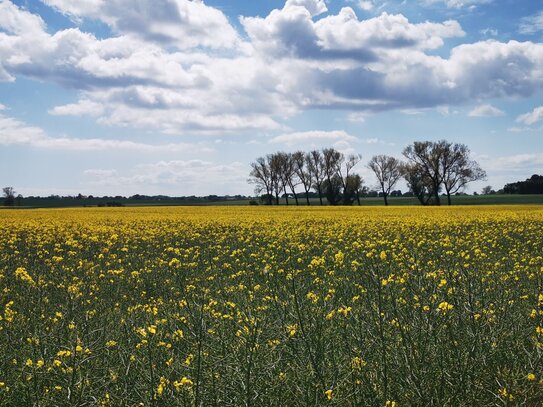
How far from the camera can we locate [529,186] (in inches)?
4134

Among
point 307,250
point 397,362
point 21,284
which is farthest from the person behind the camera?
point 307,250

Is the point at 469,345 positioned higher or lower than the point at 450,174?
lower

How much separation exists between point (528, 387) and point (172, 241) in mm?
13254

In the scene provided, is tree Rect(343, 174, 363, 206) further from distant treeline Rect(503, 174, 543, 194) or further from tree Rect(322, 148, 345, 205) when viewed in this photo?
distant treeline Rect(503, 174, 543, 194)

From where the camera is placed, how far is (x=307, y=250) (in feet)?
41.8

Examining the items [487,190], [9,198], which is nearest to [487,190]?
[487,190]

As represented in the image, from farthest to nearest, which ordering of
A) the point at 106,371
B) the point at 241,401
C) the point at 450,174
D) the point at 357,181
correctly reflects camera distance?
the point at 357,181 → the point at 450,174 → the point at 106,371 → the point at 241,401

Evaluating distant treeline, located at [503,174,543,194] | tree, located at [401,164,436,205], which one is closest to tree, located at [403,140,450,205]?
tree, located at [401,164,436,205]

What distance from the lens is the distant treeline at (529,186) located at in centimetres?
10338

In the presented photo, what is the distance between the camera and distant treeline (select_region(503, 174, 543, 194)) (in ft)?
339

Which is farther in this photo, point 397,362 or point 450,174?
point 450,174

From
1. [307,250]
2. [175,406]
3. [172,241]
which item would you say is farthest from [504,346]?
[172,241]

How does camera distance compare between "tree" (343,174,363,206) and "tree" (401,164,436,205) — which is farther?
"tree" (343,174,363,206)

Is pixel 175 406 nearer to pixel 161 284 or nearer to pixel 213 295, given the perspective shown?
pixel 213 295
